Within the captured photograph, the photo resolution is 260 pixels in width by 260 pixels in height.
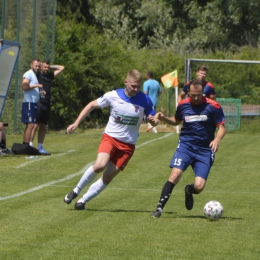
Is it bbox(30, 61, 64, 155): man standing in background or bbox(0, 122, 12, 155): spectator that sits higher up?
bbox(30, 61, 64, 155): man standing in background

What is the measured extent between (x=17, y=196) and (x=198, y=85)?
3.34 m

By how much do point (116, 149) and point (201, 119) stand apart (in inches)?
45.3

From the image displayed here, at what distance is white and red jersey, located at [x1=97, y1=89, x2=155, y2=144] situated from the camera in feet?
30.5

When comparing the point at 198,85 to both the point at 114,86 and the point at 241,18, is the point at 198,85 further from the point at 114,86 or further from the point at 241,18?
the point at 241,18

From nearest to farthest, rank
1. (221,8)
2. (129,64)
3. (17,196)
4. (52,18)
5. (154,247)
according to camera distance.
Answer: (154,247)
(17,196)
(52,18)
(129,64)
(221,8)

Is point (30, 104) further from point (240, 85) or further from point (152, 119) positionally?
point (240, 85)

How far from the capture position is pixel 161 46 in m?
43.8

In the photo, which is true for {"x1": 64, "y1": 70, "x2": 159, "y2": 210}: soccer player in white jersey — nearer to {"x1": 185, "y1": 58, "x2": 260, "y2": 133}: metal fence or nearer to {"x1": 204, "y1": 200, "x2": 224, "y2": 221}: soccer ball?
{"x1": 204, "y1": 200, "x2": 224, "y2": 221}: soccer ball

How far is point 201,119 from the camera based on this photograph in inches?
358

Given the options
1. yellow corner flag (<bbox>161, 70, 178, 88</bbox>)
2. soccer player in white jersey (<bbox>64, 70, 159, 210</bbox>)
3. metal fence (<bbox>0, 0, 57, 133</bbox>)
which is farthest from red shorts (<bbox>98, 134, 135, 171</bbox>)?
yellow corner flag (<bbox>161, 70, 178, 88</bbox>)

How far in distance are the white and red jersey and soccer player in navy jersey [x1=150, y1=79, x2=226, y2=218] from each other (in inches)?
11.6

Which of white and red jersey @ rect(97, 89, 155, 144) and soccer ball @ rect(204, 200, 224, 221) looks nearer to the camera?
soccer ball @ rect(204, 200, 224, 221)

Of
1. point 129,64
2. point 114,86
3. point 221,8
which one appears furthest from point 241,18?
point 114,86

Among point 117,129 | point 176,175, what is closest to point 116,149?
point 117,129
